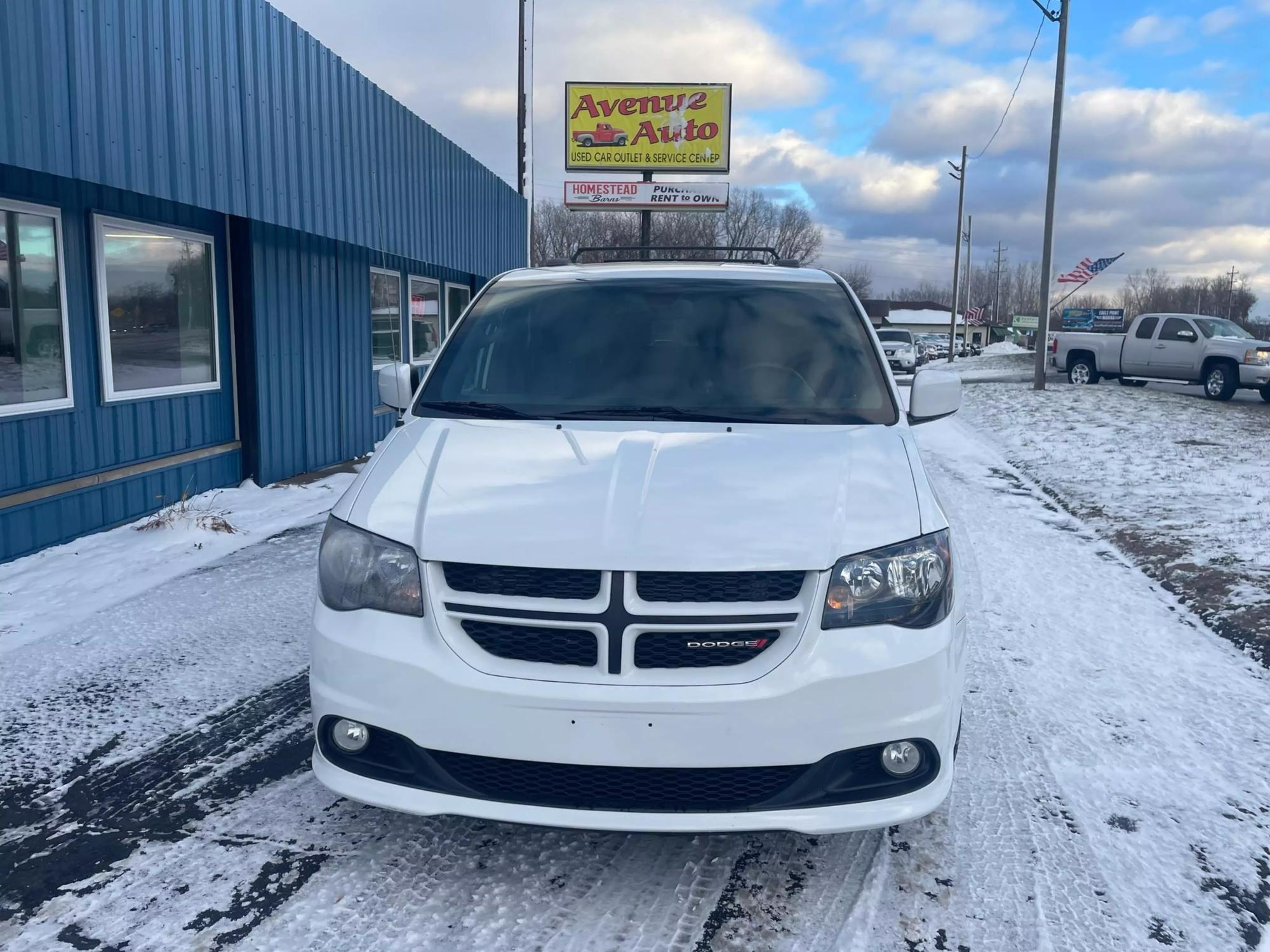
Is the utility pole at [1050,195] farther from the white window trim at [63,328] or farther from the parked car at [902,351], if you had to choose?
the white window trim at [63,328]

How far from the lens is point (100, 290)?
718cm

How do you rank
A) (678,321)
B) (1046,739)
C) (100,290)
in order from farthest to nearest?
1. (100,290)
2. (678,321)
3. (1046,739)

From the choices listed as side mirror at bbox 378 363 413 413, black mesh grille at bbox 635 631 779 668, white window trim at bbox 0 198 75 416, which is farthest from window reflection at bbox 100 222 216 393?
black mesh grille at bbox 635 631 779 668

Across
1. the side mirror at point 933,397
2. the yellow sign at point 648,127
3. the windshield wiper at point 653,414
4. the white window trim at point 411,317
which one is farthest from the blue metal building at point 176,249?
the yellow sign at point 648,127

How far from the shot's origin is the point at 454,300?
17469mm

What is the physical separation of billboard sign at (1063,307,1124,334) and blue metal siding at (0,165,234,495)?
159 feet

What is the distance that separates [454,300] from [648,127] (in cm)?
1140

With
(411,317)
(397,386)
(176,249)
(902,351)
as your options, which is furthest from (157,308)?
(902,351)

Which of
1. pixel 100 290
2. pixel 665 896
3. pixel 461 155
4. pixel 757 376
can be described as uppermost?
pixel 461 155

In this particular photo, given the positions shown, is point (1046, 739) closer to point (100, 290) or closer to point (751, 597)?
point (751, 597)

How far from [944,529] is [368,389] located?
10.5m

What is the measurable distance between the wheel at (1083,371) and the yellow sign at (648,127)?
10.3 meters

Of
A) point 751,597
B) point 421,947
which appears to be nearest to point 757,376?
point 751,597

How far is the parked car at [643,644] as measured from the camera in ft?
8.49
